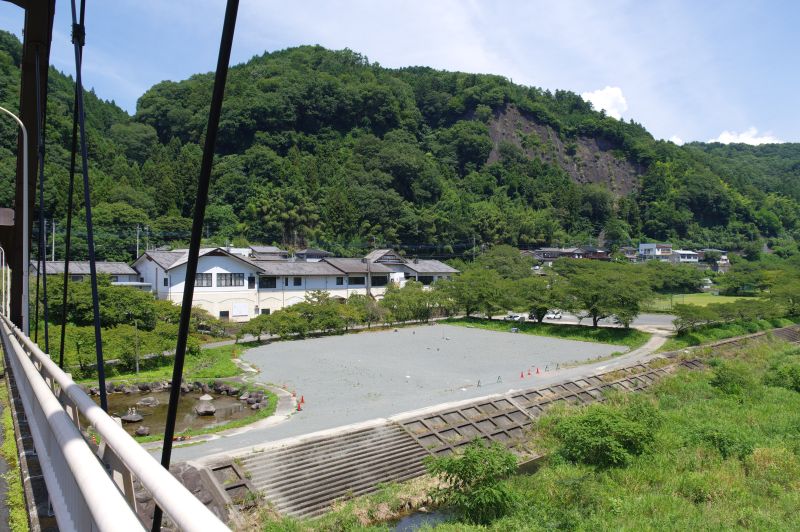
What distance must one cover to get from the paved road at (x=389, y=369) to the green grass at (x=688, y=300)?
19.8m

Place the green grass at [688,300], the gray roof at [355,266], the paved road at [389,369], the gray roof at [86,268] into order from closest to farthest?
the paved road at [389,369] → the gray roof at [86,268] → the gray roof at [355,266] → the green grass at [688,300]

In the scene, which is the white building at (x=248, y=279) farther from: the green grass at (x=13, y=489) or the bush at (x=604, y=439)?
the green grass at (x=13, y=489)

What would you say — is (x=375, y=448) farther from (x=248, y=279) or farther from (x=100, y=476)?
(x=248, y=279)

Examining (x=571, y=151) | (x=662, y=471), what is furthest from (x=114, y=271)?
(x=571, y=151)

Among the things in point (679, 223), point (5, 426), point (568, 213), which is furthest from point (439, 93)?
point (5, 426)

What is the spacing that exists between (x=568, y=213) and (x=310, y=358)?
6893 centimetres

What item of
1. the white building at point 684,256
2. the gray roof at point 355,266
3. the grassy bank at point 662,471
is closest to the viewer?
the grassy bank at point 662,471

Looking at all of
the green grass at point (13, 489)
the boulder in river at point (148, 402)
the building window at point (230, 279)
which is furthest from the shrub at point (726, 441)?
the building window at point (230, 279)

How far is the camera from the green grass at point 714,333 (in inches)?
1129

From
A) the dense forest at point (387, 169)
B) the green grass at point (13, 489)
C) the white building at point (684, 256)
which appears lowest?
the green grass at point (13, 489)

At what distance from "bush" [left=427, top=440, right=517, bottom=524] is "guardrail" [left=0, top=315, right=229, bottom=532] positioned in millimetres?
9573

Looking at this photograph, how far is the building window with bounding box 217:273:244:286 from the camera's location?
3381 cm

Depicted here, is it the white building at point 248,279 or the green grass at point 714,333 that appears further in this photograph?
the white building at point 248,279

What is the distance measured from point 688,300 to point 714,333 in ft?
64.4
